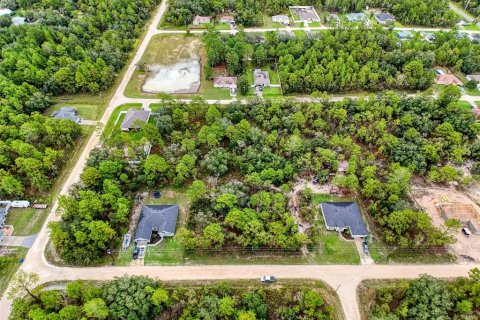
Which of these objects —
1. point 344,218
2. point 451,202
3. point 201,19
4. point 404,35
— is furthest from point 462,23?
point 344,218

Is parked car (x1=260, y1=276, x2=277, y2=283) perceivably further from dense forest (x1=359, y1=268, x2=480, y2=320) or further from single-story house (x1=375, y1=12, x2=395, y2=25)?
single-story house (x1=375, y1=12, x2=395, y2=25)

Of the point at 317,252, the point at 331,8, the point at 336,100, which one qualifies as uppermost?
the point at 331,8

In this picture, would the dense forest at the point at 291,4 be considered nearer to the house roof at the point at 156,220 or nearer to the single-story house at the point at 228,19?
the single-story house at the point at 228,19

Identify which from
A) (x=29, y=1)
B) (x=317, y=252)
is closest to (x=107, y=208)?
(x=317, y=252)

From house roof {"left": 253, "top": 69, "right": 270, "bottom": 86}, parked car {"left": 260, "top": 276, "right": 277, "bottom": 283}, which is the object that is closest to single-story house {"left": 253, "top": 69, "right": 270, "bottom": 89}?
house roof {"left": 253, "top": 69, "right": 270, "bottom": 86}

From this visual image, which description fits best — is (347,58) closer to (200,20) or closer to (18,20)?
(200,20)

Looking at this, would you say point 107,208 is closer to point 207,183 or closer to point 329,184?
point 207,183

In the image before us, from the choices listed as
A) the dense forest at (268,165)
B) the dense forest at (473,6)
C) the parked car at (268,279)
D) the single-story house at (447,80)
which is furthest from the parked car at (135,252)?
the dense forest at (473,6)

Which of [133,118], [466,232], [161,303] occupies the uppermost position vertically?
[133,118]
